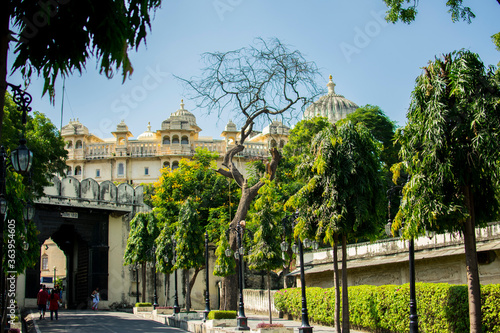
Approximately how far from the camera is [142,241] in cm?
3241

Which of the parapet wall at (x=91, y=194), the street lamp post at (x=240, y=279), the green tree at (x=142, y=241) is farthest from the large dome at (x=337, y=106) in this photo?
the street lamp post at (x=240, y=279)

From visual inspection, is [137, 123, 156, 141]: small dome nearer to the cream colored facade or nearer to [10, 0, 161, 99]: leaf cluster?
the cream colored facade

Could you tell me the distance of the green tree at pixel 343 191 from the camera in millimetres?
14694

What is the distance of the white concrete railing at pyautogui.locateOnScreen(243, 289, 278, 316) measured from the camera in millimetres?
29211

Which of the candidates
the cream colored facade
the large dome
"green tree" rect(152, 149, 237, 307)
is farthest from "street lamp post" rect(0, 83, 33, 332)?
the cream colored facade

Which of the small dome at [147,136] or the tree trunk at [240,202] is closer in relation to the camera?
the tree trunk at [240,202]

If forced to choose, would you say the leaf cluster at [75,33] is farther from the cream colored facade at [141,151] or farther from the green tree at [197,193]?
the cream colored facade at [141,151]

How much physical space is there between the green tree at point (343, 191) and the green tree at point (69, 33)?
9.63 m

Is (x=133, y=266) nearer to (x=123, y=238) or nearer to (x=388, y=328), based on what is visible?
(x=123, y=238)

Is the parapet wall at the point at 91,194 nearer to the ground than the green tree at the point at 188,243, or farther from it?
farther from it

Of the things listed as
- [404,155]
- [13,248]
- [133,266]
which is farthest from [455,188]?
[133,266]

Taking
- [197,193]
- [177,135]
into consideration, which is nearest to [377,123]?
[197,193]

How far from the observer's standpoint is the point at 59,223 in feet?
110

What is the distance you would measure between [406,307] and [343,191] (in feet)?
15.1
